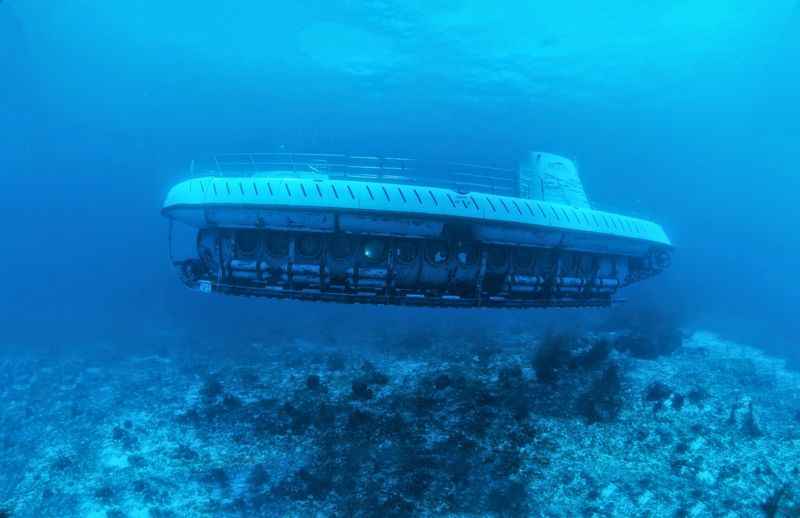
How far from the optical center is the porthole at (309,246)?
853 cm

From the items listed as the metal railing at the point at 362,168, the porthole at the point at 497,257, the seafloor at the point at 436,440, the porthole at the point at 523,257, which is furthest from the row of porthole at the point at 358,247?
the seafloor at the point at 436,440

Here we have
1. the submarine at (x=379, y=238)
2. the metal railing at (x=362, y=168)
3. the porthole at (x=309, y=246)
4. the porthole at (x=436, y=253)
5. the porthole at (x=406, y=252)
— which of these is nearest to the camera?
the submarine at (x=379, y=238)

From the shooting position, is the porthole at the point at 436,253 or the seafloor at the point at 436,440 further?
the porthole at the point at 436,253

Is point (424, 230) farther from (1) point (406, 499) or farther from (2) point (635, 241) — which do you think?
(2) point (635, 241)

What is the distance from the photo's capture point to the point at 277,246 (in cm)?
868

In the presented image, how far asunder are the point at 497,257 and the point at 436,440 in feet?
14.4

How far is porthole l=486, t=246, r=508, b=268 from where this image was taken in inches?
368

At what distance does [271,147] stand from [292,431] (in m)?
45.9

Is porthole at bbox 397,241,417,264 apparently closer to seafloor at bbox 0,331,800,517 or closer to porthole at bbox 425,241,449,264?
porthole at bbox 425,241,449,264

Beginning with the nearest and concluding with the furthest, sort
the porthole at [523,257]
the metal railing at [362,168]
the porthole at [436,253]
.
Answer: the metal railing at [362,168] < the porthole at [436,253] < the porthole at [523,257]

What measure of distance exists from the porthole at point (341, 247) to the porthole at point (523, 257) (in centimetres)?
376

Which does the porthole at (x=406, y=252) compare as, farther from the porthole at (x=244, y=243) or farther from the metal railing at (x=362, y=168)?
the porthole at (x=244, y=243)

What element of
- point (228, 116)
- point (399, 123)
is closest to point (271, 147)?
point (228, 116)

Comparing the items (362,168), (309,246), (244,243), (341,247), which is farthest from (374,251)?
(244,243)
